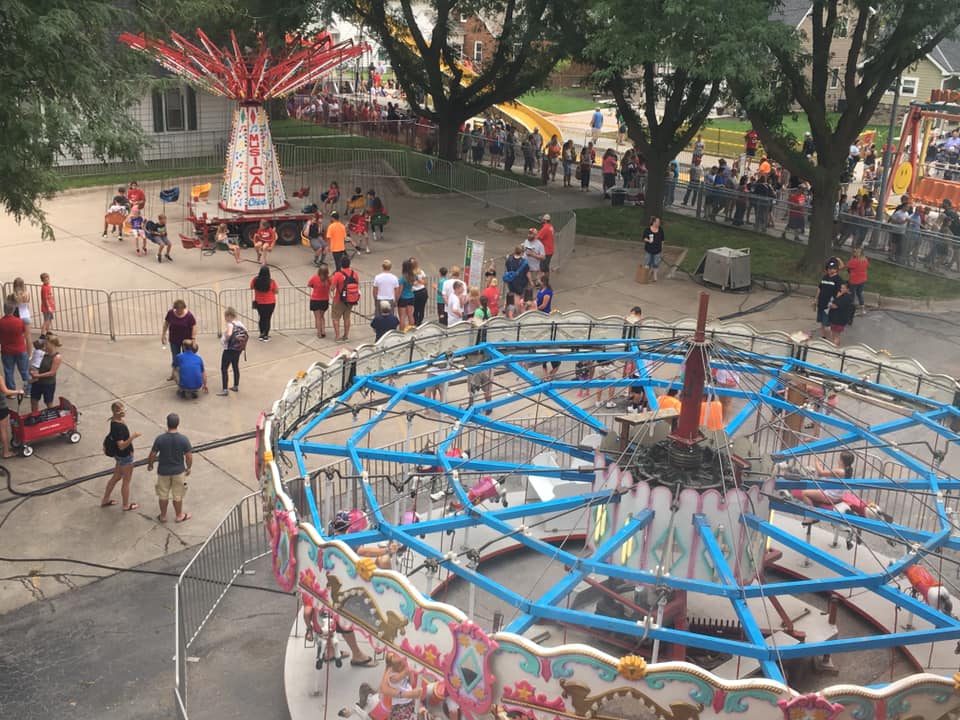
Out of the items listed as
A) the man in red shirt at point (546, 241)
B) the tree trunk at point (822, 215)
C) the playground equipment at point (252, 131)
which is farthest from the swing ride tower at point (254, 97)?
the tree trunk at point (822, 215)

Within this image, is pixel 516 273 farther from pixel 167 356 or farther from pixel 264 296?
pixel 167 356

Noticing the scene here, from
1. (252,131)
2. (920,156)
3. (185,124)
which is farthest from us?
(185,124)

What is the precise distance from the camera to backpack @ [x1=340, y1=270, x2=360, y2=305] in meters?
21.0

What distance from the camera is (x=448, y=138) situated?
36594 mm

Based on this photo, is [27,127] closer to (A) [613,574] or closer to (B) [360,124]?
(A) [613,574]

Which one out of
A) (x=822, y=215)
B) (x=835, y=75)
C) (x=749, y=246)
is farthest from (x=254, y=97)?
(x=835, y=75)

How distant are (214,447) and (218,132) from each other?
24.3 metres

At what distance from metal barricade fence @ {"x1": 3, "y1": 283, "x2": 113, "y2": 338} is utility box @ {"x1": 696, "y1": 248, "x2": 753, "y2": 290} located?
1383 centimetres

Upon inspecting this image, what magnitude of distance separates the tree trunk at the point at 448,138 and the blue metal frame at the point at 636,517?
2388cm

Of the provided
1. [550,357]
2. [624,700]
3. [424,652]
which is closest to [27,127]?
[550,357]

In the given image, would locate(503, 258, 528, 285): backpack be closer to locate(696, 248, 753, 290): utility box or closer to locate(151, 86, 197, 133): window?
locate(696, 248, 753, 290): utility box

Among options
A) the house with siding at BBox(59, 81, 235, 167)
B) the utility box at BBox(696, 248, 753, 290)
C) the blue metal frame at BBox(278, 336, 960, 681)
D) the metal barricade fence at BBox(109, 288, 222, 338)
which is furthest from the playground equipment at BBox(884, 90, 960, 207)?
the house with siding at BBox(59, 81, 235, 167)

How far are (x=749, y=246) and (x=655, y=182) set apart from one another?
3.11 m

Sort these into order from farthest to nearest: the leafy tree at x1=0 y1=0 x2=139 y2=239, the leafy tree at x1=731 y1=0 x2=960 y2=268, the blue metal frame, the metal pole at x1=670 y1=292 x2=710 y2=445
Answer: the leafy tree at x1=731 y1=0 x2=960 y2=268 < the leafy tree at x1=0 y1=0 x2=139 y2=239 < the metal pole at x1=670 y1=292 x2=710 y2=445 < the blue metal frame
